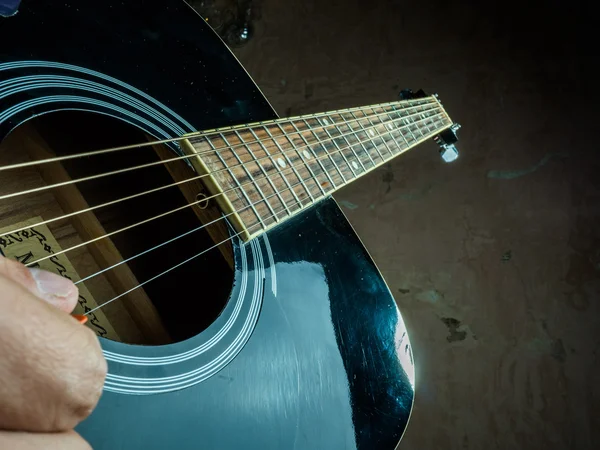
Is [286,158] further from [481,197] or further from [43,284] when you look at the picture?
[481,197]

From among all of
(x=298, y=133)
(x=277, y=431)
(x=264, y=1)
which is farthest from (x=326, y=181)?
(x=264, y=1)

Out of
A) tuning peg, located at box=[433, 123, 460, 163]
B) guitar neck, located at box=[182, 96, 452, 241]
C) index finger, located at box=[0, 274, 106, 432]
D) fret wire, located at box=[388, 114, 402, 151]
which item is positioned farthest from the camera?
tuning peg, located at box=[433, 123, 460, 163]

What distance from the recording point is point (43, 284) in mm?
389

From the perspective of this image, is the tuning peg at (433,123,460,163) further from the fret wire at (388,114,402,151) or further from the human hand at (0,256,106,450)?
the human hand at (0,256,106,450)

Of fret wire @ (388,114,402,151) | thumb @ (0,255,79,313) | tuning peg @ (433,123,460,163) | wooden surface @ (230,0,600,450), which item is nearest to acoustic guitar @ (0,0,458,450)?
fret wire @ (388,114,402,151)

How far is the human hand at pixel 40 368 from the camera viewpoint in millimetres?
323

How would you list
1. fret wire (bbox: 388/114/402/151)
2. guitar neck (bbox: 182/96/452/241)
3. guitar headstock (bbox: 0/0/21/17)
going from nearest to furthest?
guitar headstock (bbox: 0/0/21/17) → guitar neck (bbox: 182/96/452/241) → fret wire (bbox: 388/114/402/151)

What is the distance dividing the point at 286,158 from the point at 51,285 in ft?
2.06

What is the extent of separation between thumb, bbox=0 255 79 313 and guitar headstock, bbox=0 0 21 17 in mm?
547

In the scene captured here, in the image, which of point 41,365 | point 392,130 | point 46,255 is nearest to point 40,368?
point 41,365

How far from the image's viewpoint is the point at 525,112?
2127 millimetres

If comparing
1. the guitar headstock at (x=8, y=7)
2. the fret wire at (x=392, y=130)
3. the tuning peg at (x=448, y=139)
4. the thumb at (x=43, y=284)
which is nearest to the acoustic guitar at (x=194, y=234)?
the guitar headstock at (x=8, y=7)

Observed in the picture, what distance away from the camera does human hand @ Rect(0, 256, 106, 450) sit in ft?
1.06

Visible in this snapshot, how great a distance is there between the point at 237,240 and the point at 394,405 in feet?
1.73
